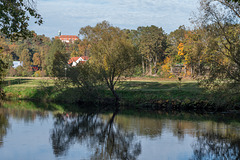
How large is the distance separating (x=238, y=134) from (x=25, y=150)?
1168 centimetres

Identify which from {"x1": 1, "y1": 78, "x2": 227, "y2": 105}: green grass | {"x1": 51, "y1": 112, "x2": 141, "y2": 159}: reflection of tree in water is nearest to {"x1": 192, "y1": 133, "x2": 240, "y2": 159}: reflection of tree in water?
{"x1": 51, "y1": 112, "x2": 141, "y2": 159}: reflection of tree in water

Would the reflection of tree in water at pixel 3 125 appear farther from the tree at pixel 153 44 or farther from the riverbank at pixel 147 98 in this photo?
the tree at pixel 153 44

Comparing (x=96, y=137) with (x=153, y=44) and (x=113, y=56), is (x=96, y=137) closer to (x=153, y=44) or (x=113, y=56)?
(x=113, y=56)

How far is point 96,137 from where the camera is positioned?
62.6 ft

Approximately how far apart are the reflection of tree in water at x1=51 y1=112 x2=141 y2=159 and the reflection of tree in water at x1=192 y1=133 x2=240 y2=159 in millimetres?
2906

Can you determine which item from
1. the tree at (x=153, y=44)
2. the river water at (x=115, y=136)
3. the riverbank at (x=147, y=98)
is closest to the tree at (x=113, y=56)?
the riverbank at (x=147, y=98)

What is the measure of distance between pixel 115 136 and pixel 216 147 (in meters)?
5.72

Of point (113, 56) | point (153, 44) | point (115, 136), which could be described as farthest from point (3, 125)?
point (153, 44)

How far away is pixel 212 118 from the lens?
82.6ft

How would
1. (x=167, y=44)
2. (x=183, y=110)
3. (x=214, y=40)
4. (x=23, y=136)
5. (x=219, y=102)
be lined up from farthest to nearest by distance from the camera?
(x=167, y=44), (x=183, y=110), (x=219, y=102), (x=214, y=40), (x=23, y=136)

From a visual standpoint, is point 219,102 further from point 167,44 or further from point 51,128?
point 167,44

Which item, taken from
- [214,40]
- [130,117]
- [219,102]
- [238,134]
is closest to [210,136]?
[238,134]

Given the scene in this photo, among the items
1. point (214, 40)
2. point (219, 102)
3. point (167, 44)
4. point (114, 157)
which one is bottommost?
point (114, 157)

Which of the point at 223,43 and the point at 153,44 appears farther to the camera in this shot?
the point at 153,44
